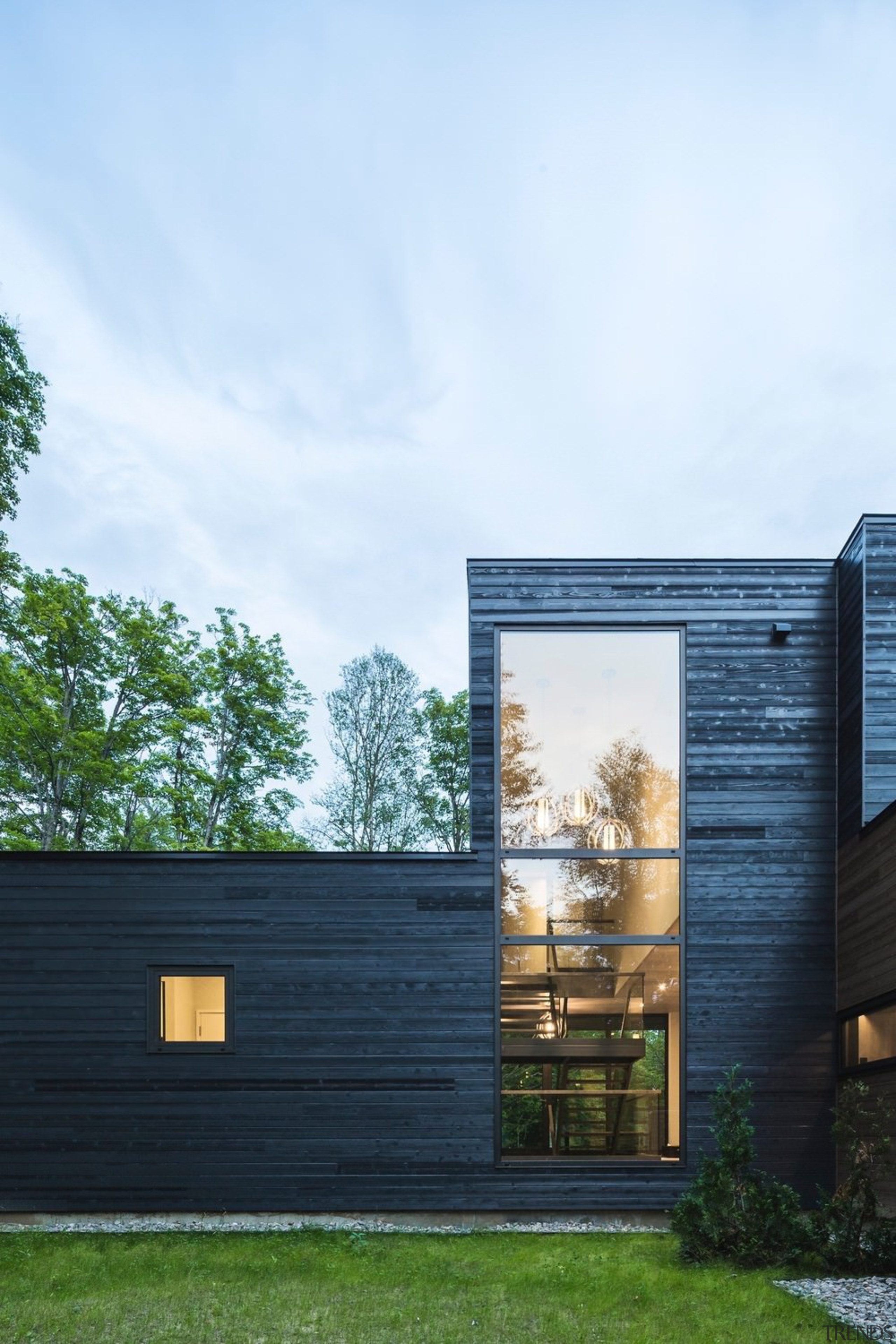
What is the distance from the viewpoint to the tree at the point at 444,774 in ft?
66.5

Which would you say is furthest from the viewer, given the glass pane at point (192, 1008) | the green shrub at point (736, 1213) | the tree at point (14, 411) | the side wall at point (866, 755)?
the tree at point (14, 411)

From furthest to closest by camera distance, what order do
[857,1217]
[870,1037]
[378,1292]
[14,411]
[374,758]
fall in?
[374,758]
[14,411]
[870,1037]
[857,1217]
[378,1292]

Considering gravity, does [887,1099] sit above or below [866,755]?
below

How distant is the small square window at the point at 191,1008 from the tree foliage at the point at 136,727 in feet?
29.3

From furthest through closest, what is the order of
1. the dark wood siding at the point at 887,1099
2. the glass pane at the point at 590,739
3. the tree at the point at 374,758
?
the tree at the point at 374,758, the glass pane at the point at 590,739, the dark wood siding at the point at 887,1099

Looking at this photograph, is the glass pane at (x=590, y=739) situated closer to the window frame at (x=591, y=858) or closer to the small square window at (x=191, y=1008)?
the window frame at (x=591, y=858)

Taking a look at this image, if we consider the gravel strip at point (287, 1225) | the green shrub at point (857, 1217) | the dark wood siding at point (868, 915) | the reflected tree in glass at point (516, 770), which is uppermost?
the reflected tree in glass at point (516, 770)

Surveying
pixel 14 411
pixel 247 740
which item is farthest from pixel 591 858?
pixel 247 740

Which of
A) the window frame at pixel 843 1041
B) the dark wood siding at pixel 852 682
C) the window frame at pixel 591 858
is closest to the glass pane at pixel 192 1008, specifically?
the window frame at pixel 591 858

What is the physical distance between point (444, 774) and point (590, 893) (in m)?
12.6

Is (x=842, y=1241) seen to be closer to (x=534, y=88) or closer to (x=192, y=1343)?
(x=192, y=1343)

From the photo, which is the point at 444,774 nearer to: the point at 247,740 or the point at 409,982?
the point at 247,740

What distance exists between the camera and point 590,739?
8.22 m

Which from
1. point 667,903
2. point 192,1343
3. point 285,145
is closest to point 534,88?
point 285,145
